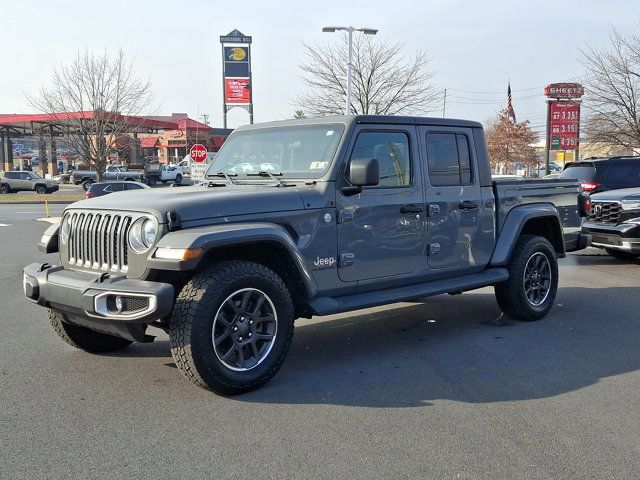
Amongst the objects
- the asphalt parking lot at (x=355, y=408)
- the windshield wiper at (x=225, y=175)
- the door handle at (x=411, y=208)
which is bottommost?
the asphalt parking lot at (x=355, y=408)

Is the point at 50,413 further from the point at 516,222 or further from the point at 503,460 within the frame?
the point at 516,222

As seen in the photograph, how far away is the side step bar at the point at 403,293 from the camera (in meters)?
4.89

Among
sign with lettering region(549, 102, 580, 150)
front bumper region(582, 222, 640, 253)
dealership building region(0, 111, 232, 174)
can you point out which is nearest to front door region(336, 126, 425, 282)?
front bumper region(582, 222, 640, 253)

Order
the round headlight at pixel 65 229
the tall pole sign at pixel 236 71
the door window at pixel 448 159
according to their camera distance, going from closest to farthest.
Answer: the round headlight at pixel 65 229, the door window at pixel 448 159, the tall pole sign at pixel 236 71

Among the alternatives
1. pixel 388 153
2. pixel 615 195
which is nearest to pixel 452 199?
pixel 388 153

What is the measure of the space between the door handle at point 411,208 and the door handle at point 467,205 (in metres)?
0.56

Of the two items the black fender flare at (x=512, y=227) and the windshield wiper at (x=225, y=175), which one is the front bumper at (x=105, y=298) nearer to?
the windshield wiper at (x=225, y=175)

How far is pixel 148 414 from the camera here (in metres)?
4.08

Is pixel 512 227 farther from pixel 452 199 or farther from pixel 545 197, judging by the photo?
pixel 452 199

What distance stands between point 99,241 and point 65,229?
1.96 feet

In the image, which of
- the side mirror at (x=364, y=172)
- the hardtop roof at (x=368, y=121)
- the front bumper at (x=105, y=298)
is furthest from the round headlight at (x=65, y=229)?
the side mirror at (x=364, y=172)

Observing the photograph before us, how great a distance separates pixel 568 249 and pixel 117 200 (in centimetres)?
520

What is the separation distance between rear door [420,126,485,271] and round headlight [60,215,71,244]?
9.99ft

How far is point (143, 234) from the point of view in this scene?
4.31 meters
